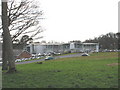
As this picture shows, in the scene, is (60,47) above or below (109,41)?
below

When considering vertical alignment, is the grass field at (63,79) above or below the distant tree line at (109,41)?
below

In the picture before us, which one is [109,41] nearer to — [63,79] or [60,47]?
[60,47]

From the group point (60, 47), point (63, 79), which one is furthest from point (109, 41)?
point (63, 79)

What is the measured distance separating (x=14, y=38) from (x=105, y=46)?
91097mm

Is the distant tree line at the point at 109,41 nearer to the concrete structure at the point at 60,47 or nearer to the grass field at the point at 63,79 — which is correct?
the concrete structure at the point at 60,47

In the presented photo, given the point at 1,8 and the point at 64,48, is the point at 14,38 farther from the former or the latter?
the point at 64,48

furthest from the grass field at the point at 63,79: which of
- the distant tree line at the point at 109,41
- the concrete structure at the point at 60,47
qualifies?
the distant tree line at the point at 109,41

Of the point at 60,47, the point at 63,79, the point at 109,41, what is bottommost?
the point at 63,79

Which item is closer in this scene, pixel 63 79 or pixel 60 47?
pixel 63 79

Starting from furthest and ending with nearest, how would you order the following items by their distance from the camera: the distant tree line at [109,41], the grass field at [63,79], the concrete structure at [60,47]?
1. the distant tree line at [109,41]
2. the concrete structure at [60,47]
3. the grass field at [63,79]

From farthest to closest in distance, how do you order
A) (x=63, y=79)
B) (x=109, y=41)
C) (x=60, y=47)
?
(x=60, y=47) < (x=109, y=41) < (x=63, y=79)

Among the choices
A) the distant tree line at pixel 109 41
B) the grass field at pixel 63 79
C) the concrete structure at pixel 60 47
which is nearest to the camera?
the grass field at pixel 63 79

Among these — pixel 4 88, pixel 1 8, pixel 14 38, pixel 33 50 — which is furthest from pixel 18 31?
pixel 33 50

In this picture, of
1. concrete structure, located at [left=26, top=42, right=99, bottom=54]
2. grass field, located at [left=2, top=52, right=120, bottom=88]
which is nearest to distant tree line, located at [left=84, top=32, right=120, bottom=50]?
concrete structure, located at [left=26, top=42, right=99, bottom=54]
